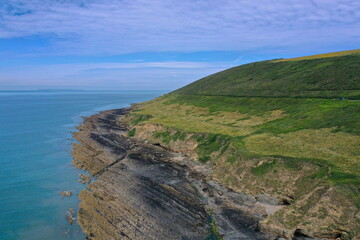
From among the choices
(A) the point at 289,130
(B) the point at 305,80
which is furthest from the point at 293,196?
(B) the point at 305,80

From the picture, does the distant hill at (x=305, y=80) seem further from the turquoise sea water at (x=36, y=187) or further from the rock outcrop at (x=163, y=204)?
the turquoise sea water at (x=36, y=187)

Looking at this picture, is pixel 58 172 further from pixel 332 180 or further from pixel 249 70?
pixel 249 70

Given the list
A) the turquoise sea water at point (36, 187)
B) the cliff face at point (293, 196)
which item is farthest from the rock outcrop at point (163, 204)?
the turquoise sea water at point (36, 187)

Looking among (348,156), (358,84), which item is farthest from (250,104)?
(348,156)

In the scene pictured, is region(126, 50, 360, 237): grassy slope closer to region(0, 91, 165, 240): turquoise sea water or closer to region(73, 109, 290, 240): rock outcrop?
region(73, 109, 290, 240): rock outcrop

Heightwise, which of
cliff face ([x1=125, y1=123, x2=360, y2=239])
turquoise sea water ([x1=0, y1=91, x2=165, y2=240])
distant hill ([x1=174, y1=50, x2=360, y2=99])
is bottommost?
turquoise sea water ([x1=0, y1=91, x2=165, y2=240])

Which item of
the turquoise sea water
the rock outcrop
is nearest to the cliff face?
the rock outcrop
